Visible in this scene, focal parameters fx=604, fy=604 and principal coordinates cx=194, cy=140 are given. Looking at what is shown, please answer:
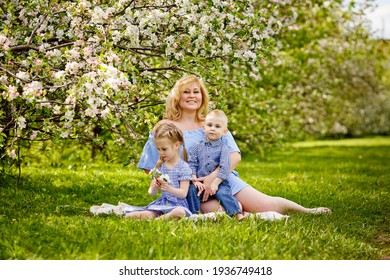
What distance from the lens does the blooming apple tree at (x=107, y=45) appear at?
5.12 metres

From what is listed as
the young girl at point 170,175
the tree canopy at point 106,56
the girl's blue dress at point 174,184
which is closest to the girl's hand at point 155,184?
the young girl at point 170,175

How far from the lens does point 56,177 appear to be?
25.9 ft

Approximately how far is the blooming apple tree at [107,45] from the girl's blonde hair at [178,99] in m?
0.18

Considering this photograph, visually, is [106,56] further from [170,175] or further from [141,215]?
[141,215]

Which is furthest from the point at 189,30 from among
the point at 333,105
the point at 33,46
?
the point at 333,105

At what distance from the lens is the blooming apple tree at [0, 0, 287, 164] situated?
5121 mm

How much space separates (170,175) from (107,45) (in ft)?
4.23

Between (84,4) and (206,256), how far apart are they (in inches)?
103

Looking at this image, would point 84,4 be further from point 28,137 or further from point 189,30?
point 28,137

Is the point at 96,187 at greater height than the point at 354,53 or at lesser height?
lesser

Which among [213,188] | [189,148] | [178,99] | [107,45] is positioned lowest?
[213,188]

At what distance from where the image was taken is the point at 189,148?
574 cm

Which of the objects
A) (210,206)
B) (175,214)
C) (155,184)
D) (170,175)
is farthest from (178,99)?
(175,214)
